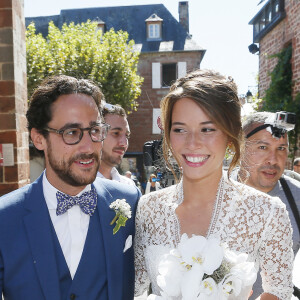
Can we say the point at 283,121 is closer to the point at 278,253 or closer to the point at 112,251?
the point at 278,253

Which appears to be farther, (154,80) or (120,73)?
(154,80)

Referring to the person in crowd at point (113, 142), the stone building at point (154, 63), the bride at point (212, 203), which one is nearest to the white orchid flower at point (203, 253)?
the bride at point (212, 203)

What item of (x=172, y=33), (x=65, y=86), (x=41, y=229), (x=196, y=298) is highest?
(x=172, y=33)

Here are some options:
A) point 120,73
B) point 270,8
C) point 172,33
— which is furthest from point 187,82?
point 172,33

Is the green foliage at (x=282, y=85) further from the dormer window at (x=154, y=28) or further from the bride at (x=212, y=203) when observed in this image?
the dormer window at (x=154, y=28)

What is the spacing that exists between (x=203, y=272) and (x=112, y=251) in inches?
26.1

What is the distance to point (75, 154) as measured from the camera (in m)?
2.02

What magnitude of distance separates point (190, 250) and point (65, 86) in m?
1.18

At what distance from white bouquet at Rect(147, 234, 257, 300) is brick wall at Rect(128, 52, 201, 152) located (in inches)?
730

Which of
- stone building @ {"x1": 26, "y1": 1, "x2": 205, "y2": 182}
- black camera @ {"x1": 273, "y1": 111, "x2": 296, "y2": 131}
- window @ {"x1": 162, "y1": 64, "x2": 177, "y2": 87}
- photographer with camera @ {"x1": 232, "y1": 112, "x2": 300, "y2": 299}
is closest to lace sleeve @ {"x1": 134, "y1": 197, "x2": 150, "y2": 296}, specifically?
photographer with camera @ {"x1": 232, "y1": 112, "x2": 300, "y2": 299}

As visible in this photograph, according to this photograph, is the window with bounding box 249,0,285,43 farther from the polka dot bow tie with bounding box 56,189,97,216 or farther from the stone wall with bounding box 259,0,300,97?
the polka dot bow tie with bounding box 56,189,97,216

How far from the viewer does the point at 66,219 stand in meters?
2.03

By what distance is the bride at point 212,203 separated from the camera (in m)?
1.87

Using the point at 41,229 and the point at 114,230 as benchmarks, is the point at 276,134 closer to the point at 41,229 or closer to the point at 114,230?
the point at 114,230
